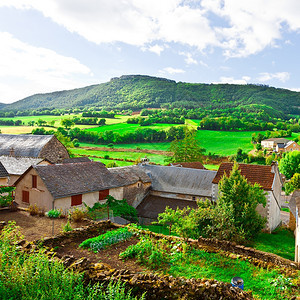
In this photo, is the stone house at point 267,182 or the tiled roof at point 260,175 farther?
the tiled roof at point 260,175

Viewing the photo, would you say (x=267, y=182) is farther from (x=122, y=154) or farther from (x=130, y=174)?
(x=122, y=154)

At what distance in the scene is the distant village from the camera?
26.6m

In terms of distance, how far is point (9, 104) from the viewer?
19588 cm

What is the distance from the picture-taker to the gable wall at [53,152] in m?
44.9

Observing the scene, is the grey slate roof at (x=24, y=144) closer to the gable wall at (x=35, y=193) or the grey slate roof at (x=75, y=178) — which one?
the grey slate roof at (x=75, y=178)

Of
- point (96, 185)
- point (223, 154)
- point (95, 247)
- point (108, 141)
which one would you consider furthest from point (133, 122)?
point (95, 247)

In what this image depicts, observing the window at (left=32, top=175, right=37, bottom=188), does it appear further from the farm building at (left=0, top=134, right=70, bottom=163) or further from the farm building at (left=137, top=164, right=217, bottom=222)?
the farm building at (left=0, top=134, right=70, bottom=163)

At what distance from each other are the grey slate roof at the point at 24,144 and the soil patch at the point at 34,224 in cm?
2520

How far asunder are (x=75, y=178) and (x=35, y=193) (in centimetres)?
402

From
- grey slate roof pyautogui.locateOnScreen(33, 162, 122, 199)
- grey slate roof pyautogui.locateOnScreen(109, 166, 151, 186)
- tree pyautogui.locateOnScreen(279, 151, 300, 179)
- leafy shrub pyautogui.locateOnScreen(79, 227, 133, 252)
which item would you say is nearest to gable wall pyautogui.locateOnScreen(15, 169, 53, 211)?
grey slate roof pyautogui.locateOnScreen(33, 162, 122, 199)

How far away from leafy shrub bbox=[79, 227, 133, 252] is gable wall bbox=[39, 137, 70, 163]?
33539 millimetres

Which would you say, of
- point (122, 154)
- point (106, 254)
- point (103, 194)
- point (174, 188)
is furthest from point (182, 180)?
point (122, 154)

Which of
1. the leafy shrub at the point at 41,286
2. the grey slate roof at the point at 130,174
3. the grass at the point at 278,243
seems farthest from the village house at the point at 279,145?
the leafy shrub at the point at 41,286

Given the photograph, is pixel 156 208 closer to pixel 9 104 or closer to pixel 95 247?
pixel 95 247
